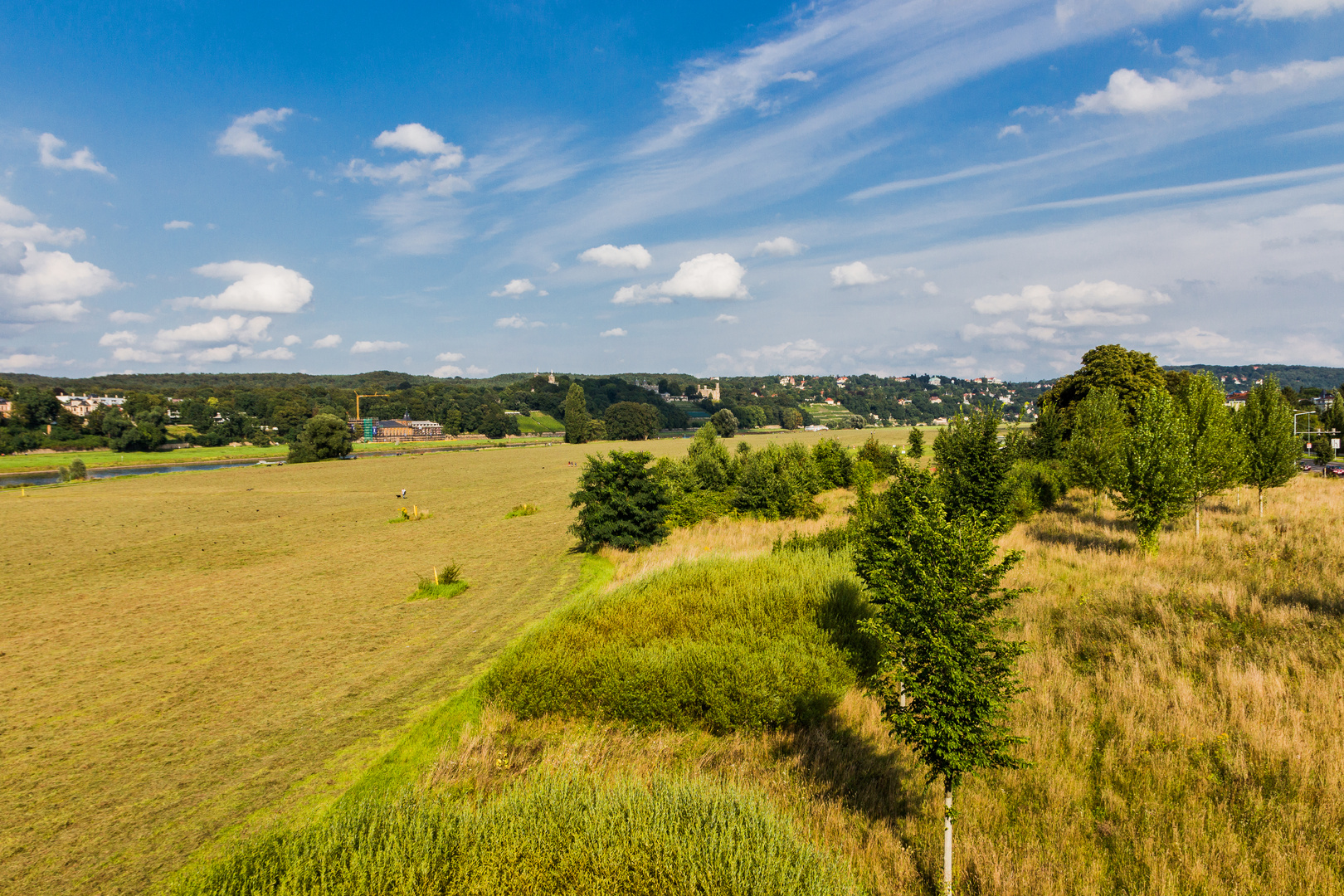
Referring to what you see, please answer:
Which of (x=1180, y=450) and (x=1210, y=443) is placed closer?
(x=1180, y=450)

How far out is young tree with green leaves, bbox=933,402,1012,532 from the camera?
72.1 feet

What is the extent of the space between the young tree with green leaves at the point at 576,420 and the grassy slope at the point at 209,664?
95.5 m

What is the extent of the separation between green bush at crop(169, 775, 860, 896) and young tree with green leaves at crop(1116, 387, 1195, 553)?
2264cm

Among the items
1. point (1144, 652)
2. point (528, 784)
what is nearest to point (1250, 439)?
point (1144, 652)

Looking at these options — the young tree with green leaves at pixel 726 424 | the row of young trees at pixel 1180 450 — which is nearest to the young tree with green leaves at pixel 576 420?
the young tree with green leaves at pixel 726 424

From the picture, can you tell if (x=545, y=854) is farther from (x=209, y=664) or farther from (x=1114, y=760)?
(x=209, y=664)

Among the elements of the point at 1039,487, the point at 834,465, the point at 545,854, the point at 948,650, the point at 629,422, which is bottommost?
the point at 545,854

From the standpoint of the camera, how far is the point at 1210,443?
27.9 metres

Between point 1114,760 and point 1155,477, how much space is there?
16542 mm

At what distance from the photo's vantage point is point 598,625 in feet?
56.2

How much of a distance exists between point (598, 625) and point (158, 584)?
869 inches

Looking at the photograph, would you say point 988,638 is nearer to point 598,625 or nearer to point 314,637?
point 598,625

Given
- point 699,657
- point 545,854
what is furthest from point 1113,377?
point 545,854

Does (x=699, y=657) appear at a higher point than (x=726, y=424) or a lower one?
lower
